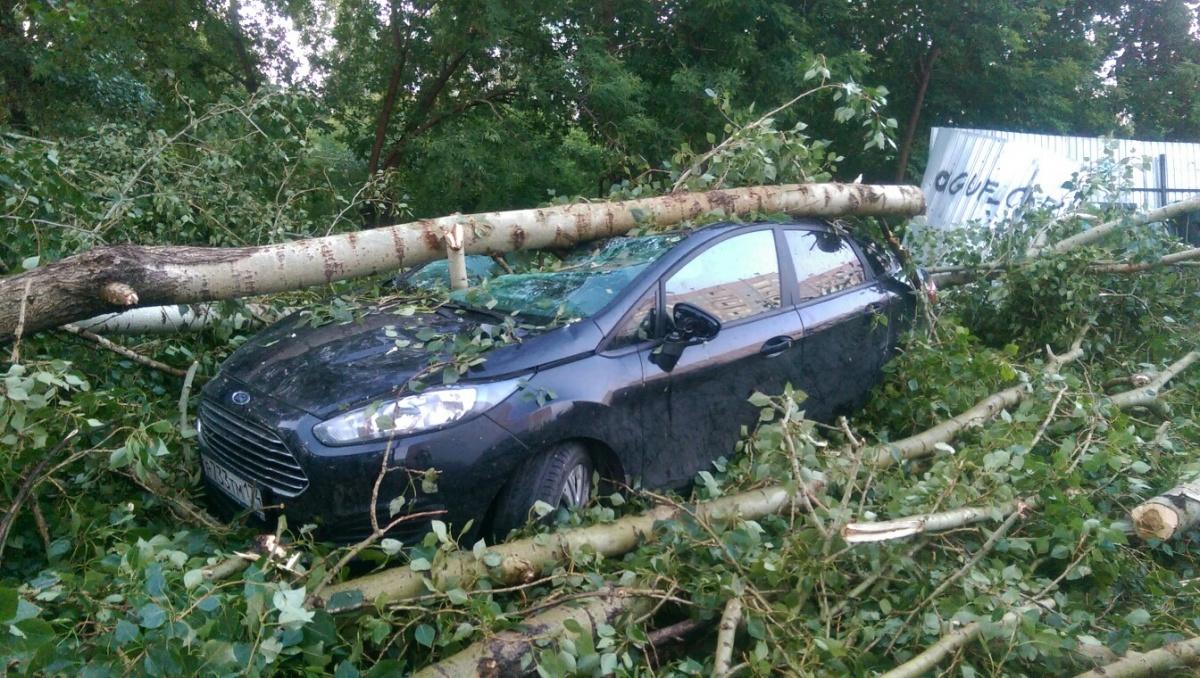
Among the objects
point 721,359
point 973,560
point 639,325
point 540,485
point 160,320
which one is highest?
point 160,320

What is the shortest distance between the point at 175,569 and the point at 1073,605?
3141 millimetres

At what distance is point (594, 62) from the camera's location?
1079 centimetres

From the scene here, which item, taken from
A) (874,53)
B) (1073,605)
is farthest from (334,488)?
(874,53)

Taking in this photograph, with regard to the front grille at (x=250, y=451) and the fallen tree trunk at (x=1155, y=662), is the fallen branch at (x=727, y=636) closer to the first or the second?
the fallen tree trunk at (x=1155, y=662)

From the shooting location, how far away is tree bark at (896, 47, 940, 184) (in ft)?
47.0

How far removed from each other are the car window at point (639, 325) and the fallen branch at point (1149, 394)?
2.95m

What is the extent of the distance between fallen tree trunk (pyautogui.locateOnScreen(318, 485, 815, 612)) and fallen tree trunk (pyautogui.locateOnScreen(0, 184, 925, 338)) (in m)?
1.57

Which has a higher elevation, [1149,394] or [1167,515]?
[1167,515]

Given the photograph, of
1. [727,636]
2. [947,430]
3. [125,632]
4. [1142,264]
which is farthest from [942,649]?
[1142,264]

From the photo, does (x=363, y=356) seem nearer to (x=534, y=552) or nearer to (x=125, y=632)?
(x=534, y=552)

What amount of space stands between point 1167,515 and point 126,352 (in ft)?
15.4

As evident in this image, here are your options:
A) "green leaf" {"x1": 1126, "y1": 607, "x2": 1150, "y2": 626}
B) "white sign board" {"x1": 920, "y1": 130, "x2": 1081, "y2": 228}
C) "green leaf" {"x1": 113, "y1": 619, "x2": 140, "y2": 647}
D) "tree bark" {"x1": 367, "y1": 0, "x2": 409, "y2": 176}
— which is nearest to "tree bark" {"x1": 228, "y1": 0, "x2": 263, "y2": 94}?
"tree bark" {"x1": 367, "y1": 0, "x2": 409, "y2": 176}

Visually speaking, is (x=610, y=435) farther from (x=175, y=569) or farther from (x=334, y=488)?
(x=175, y=569)

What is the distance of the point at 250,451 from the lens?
11.5 ft
